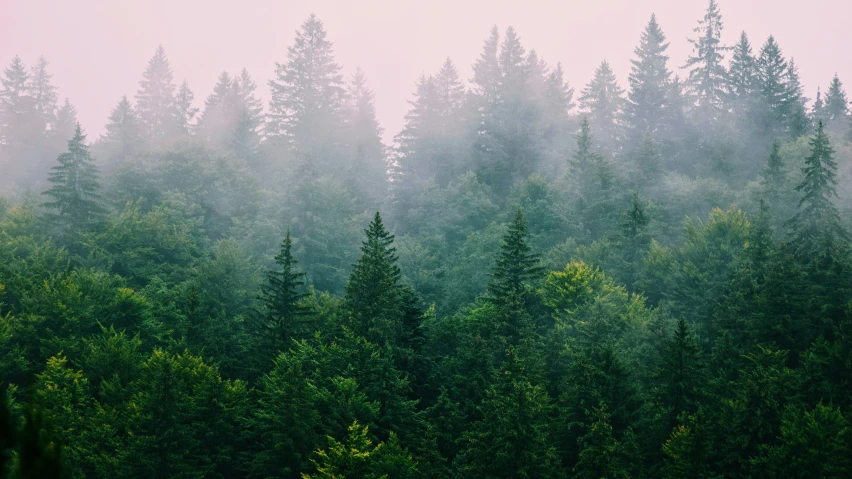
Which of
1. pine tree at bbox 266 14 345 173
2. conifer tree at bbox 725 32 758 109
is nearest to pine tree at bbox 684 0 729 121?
conifer tree at bbox 725 32 758 109

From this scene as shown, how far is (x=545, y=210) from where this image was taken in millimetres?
59438

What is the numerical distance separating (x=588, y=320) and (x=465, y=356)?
751 centimetres

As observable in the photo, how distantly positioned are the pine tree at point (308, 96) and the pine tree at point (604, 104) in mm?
30632

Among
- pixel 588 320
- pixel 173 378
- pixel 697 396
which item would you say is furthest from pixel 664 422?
pixel 173 378

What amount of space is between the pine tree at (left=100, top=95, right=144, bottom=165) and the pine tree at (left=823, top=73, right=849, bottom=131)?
79.2 meters

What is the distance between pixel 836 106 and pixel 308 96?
63559mm

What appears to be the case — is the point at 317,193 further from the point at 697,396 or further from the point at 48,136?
the point at 48,136

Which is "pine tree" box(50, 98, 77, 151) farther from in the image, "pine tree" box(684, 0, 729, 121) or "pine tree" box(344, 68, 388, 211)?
"pine tree" box(684, 0, 729, 121)

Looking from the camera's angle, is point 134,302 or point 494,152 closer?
point 134,302

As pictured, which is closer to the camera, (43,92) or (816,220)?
(816,220)

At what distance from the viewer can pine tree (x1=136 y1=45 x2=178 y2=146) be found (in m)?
87.4

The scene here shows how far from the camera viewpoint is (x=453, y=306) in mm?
49438

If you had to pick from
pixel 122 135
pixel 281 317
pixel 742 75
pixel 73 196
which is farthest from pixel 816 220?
pixel 122 135

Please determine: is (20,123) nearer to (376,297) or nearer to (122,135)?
(122,135)
